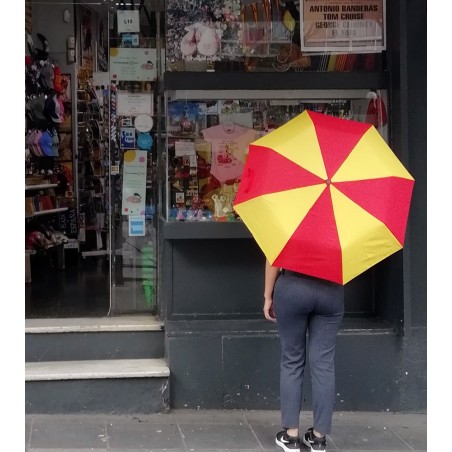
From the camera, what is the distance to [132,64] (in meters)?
6.71

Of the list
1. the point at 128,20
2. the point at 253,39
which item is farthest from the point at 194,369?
the point at 128,20

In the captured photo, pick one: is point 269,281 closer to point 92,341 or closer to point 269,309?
point 269,309

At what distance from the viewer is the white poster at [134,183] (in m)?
6.78

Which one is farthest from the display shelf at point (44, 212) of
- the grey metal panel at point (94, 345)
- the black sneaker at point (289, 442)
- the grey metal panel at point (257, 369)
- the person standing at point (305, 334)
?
the black sneaker at point (289, 442)

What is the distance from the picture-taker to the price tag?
6.69 m

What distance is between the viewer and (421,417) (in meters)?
6.21

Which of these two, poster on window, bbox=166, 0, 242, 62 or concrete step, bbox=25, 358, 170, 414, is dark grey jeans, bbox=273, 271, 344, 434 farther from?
poster on window, bbox=166, 0, 242, 62

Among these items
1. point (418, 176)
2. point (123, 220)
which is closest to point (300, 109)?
point (418, 176)

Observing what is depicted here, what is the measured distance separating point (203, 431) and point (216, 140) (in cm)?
208

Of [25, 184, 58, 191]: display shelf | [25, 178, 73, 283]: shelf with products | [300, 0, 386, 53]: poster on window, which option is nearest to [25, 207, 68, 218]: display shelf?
[25, 178, 73, 283]: shelf with products

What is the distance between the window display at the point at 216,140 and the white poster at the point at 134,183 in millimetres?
372

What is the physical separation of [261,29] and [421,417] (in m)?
2.99

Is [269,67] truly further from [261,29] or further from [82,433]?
[82,433]

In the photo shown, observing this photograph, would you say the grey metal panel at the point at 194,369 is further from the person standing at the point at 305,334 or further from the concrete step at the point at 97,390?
the person standing at the point at 305,334
